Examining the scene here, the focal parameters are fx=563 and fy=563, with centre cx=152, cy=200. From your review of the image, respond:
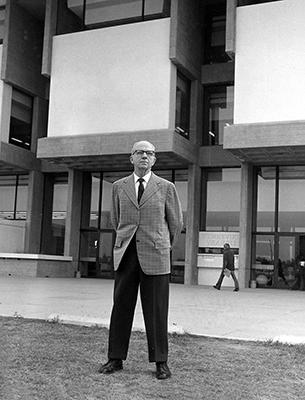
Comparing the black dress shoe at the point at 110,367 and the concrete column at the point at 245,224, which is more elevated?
the concrete column at the point at 245,224

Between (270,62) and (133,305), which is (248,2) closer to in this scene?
(270,62)

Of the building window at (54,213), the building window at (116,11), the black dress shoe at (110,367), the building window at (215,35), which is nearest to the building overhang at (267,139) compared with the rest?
the building window at (215,35)

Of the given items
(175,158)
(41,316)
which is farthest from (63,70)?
(41,316)

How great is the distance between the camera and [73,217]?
26.6m

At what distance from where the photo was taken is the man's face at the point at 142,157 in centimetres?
496

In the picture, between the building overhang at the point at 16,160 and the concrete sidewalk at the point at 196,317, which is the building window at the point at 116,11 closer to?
the building overhang at the point at 16,160

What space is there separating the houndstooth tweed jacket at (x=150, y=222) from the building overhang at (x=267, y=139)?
612 inches

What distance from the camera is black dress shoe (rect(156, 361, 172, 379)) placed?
4.58m

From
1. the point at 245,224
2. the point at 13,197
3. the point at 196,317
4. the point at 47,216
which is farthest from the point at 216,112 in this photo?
the point at 196,317

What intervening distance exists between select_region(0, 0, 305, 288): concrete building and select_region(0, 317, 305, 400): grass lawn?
591 inches

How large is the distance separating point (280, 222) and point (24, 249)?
12465 millimetres

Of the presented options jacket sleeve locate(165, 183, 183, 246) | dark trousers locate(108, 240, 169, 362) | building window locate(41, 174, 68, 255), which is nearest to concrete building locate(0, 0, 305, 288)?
building window locate(41, 174, 68, 255)

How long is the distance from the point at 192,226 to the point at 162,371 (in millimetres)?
19793

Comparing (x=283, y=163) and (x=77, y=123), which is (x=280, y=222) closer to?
(x=283, y=163)
